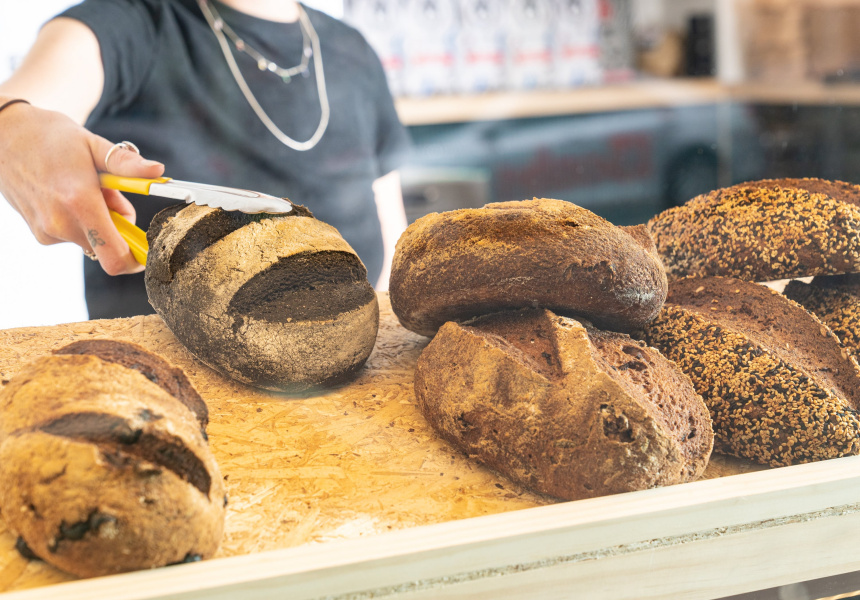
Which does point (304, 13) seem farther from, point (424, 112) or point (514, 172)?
point (514, 172)

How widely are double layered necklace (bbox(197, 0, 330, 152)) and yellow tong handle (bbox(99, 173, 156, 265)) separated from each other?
0.68 metres

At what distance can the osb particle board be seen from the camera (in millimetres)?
785

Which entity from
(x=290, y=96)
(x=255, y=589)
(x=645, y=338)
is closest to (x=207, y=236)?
(x=255, y=589)

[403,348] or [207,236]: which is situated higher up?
[207,236]

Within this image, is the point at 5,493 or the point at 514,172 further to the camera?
the point at 514,172

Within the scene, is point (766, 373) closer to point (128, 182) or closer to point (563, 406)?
point (563, 406)

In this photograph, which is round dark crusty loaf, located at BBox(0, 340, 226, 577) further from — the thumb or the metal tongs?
the thumb

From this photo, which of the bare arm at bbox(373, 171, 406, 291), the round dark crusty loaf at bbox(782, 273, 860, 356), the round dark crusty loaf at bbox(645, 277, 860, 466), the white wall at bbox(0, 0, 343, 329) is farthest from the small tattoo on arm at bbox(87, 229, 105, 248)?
the round dark crusty loaf at bbox(782, 273, 860, 356)

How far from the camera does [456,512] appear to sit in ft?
2.71

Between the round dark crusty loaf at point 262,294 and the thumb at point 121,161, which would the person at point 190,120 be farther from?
the round dark crusty loaf at point 262,294

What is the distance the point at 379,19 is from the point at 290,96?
0.55 meters

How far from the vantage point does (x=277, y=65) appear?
1.82 m

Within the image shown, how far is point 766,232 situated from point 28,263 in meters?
1.41

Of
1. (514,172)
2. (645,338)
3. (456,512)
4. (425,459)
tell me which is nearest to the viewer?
(456,512)
